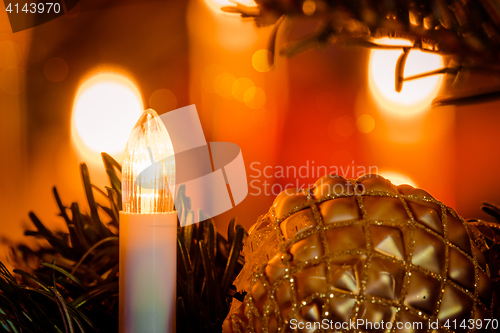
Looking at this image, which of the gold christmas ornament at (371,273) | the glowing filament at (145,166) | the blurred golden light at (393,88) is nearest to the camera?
the gold christmas ornament at (371,273)

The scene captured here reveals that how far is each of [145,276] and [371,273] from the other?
0.56ft

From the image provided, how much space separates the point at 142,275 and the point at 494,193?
1.47ft

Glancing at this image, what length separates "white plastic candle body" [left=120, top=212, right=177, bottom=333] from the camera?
0.91ft

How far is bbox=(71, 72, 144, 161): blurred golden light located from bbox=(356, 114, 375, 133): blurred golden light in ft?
1.10

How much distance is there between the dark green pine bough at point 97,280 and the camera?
299 millimetres

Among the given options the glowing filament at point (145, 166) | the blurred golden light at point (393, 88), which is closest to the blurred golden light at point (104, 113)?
the glowing filament at point (145, 166)

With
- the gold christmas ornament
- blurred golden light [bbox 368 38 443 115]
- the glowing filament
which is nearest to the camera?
the gold christmas ornament

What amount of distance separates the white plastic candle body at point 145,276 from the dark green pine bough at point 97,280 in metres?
0.04

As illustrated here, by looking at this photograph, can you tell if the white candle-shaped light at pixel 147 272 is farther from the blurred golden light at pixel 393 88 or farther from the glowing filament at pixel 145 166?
the blurred golden light at pixel 393 88

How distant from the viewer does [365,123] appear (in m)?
0.52

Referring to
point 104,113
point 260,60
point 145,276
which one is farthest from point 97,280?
point 260,60

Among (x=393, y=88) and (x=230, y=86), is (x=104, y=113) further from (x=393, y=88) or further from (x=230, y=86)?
(x=393, y=88)

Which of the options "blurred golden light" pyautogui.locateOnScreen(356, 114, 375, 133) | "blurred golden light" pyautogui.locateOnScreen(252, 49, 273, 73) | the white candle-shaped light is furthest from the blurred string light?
the white candle-shaped light

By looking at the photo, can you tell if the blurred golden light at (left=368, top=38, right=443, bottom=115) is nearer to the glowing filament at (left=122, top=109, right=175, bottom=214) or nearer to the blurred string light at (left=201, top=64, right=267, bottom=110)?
the blurred string light at (left=201, top=64, right=267, bottom=110)
